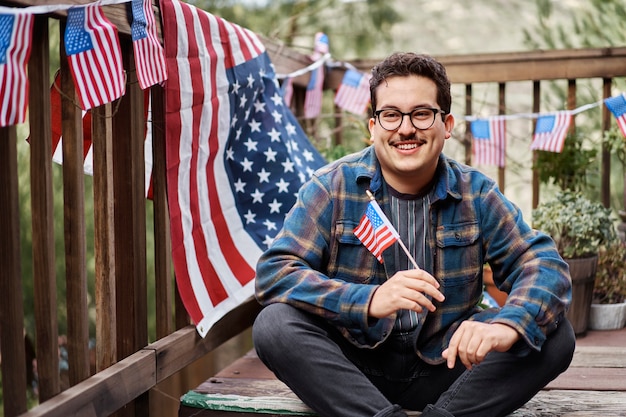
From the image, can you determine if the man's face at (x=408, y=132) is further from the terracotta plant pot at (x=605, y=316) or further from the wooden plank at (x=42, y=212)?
the terracotta plant pot at (x=605, y=316)

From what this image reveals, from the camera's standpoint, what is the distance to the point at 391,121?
6.30ft

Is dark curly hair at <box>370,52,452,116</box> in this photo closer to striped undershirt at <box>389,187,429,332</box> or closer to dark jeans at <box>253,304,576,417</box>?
striped undershirt at <box>389,187,429,332</box>

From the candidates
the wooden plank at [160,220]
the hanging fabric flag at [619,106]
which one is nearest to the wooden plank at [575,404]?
the wooden plank at [160,220]

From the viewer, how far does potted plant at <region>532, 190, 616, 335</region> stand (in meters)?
2.98

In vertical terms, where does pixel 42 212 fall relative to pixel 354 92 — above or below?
below

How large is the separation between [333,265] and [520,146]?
1494 cm

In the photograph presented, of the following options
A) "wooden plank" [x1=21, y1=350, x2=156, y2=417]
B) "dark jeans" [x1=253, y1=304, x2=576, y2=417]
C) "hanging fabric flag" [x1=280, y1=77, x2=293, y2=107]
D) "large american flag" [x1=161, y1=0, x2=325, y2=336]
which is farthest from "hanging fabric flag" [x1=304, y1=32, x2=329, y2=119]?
"dark jeans" [x1=253, y1=304, x2=576, y2=417]

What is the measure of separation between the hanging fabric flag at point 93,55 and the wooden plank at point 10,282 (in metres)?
0.23

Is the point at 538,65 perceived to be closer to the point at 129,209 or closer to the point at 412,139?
the point at 412,139

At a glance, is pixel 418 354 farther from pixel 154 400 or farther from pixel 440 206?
pixel 154 400

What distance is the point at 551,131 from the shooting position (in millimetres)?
3455

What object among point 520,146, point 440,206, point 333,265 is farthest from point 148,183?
point 520,146

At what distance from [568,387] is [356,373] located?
858 mm

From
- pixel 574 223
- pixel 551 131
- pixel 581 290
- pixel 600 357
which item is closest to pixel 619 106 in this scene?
pixel 551 131
